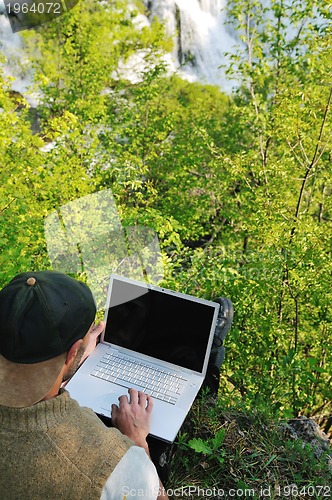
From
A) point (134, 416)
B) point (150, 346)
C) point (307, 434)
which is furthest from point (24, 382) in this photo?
point (307, 434)

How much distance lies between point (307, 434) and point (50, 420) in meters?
Result: 2.42

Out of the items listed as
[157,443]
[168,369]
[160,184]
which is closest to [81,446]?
[157,443]

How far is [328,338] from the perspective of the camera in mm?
7883

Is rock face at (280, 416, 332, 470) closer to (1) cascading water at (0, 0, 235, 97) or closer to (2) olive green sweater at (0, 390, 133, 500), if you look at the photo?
(2) olive green sweater at (0, 390, 133, 500)

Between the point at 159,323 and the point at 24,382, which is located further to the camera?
the point at 159,323

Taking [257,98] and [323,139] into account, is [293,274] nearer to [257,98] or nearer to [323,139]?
[323,139]

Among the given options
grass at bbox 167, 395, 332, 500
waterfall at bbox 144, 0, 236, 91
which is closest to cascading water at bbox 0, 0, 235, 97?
waterfall at bbox 144, 0, 236, 91

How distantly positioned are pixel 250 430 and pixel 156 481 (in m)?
1.39

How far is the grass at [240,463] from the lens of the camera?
8.78 feet

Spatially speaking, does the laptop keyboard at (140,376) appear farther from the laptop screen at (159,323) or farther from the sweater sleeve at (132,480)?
the sweater sleeve at (132,480)

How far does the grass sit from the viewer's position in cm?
268

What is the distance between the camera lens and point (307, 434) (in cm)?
350

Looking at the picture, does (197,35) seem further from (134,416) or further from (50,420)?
(50,420)

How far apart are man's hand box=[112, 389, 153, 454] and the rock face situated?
1.28 meters
